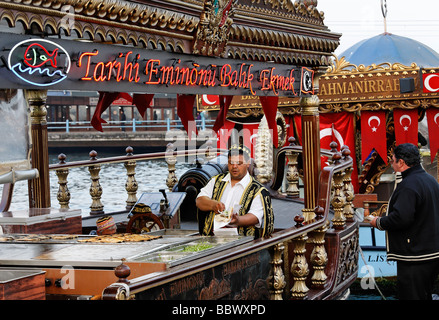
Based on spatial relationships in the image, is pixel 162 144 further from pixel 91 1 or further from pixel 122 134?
pixel 91 1

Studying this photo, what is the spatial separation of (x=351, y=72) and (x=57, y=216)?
31.0 ft

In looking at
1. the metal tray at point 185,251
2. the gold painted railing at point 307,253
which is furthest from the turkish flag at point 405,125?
the metal tray at point 185,251

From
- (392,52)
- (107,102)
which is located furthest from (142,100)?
(392,52)

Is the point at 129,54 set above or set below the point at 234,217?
above

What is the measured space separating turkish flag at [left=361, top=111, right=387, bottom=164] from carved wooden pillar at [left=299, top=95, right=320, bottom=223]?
6522 millimetres

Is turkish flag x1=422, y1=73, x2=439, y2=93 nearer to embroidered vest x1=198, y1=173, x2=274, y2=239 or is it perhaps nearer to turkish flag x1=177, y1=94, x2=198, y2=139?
turkish flag x1=177, y1=94, x2=198, y2=139

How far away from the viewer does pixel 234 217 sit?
633 centimetres

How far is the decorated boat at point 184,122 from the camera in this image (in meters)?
4.82

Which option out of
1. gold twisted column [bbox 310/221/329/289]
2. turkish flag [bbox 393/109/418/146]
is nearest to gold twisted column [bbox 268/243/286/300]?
gold twisted column [bbox 310/221/329/289]

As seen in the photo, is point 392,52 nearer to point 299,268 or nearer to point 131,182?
point 131,182

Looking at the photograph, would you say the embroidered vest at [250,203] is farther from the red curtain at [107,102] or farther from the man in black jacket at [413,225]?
the red curtain at [107,102]

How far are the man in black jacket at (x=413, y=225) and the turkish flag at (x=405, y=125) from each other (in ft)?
27.2
